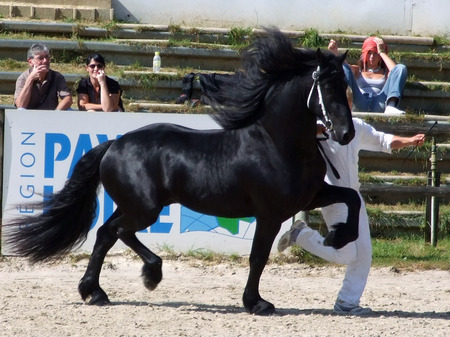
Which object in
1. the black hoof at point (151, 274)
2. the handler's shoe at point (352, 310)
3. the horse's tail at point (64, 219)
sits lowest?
the handler's shoe at point (352, 310)

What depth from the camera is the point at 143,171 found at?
629cm

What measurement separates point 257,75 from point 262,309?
1647 millimetres

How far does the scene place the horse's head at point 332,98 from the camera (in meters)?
5.64

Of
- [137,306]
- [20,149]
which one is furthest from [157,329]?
[20,149]

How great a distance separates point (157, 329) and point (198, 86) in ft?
17.8

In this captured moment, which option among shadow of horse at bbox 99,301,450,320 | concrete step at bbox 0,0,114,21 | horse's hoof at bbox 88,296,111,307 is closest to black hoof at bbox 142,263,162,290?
shadow of horse at bbox 99,301,450,320

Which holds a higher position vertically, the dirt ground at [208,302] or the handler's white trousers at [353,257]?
the handler's white trousers at [353,257]

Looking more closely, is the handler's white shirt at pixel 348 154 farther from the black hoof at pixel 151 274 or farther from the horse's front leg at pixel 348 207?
the black hoof at pixel 151 274

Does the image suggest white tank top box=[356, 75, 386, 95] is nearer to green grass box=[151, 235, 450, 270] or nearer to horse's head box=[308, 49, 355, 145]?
green grass box=[151, 235, 450, 270]

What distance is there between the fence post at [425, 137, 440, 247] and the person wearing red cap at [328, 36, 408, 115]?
1.00m

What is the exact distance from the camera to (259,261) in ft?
20.0

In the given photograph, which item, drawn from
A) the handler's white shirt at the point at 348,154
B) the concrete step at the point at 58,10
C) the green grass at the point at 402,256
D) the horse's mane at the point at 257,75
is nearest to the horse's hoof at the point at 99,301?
the horse's mane at the point at 257,75

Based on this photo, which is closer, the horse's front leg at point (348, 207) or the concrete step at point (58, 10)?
the horse's front leg at point (348, 207)

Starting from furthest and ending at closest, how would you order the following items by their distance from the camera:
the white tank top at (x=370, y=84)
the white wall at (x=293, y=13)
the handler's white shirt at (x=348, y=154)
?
the white wall at (x=293, y=13) < the white tank top at (x=370, y=84) < the handler's white shirt at (x=348, y=154)
